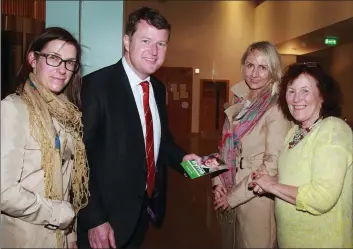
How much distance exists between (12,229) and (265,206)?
2.96 ft

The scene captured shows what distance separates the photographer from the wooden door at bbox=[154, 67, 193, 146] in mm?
1664

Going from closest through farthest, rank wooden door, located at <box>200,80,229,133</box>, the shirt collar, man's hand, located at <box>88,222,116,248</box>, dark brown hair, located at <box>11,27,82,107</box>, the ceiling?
1. dark brown hair, located at <box>11,27,82,107</box>
2. man's hand, located at <box>88,222,116,248</box>
3. the shirt collar
4. the ceiling
5. wooden door, located at <box>200,80,229,133</box>

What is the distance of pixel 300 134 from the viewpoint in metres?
1.12

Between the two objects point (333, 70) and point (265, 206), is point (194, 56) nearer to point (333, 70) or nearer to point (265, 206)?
point (333, 70)

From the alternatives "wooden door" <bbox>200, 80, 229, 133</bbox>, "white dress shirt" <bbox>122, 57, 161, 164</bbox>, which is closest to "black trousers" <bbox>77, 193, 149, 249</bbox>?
"white dress shirt" <bbox>122, 57, 161, 164</bbox>

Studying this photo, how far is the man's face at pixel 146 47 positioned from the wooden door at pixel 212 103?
1.65ft

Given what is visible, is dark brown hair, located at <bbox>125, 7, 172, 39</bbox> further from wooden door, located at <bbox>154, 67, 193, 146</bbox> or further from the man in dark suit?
wooden door, located at <bbox>154, 67, 193, 146</bbox>

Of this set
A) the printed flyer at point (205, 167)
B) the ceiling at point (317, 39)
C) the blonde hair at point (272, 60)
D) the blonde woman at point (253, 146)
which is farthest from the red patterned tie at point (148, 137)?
Result: the ceiling at point (317, 39)

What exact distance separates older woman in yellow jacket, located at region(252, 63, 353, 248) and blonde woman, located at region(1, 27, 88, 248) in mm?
637

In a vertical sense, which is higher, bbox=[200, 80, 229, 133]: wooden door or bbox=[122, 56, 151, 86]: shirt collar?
bbox=[122, 56, 151, 86]: shirt collar

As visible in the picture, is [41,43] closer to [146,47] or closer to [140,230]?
[146,47]

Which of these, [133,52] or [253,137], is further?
[253,137]

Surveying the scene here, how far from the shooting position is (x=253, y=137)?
1327 mm

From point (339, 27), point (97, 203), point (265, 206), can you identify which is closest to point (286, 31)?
point (339, 27)
